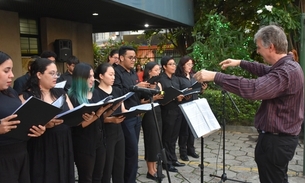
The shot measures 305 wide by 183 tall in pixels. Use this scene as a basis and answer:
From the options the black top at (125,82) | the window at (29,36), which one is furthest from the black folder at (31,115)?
the window at (29,36)

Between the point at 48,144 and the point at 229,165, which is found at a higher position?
the point at 48,144

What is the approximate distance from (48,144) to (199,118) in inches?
63.5

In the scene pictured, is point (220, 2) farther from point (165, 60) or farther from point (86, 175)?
point (86, 175)

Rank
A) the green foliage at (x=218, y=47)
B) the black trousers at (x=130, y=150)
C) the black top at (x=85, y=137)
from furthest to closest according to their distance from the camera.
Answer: the green foliage at (x=218, y=47) → the black trousers at (x=130, y=150) → the black top at (x=85, y=137)

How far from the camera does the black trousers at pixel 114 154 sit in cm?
334

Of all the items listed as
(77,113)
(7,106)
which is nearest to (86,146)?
(77,113)

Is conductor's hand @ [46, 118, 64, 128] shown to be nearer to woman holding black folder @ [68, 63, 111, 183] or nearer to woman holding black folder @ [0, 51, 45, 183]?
woman holding black folder @ [0, 51, 45, 183]

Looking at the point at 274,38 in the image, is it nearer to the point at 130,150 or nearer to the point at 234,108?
the point at 130,150

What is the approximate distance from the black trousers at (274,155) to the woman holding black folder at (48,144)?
178 centimetres

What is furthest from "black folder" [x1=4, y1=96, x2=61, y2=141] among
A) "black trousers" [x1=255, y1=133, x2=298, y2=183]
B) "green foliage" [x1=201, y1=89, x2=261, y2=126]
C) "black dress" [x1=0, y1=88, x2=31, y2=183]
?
"green foliage" [x1=201, y1=89, x2=261, y2=126]

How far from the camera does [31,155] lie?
2742mm

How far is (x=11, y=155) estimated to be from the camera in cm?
243

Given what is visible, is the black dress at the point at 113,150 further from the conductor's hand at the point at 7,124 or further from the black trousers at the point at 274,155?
the black trousers at the point at 274,155

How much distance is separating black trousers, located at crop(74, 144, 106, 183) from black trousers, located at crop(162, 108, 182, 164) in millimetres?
1865
